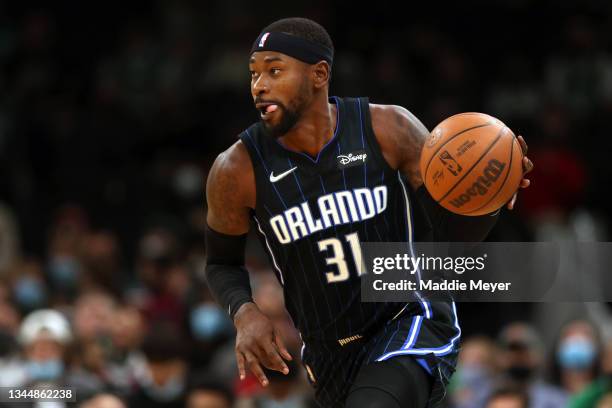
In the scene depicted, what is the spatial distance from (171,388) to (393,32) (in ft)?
28.4

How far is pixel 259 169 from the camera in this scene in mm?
5910

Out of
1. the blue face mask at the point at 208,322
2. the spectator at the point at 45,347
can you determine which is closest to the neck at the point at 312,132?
the spectator at the point at 45,347

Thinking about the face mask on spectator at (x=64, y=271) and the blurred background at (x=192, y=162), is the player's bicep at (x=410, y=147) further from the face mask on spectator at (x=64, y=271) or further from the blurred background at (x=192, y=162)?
the face mask on spectator at (x=64, y=271)

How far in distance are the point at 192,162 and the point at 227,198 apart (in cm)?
966

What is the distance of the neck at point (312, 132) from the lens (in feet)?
19.4

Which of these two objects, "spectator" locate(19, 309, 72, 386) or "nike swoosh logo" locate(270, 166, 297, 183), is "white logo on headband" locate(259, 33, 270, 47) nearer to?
"nike swoosh logo" locate(270, 166, 297, 183)

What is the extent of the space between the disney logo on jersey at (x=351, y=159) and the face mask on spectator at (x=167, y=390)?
3.37 meters

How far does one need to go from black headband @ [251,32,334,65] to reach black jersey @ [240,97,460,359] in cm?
43

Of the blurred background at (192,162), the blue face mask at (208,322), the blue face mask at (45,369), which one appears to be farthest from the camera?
the blue face mask at (208,322)

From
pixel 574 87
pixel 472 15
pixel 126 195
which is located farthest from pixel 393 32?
pixel 126 195

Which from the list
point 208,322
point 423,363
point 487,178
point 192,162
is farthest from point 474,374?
point 192,162

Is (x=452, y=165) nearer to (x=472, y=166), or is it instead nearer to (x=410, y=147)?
(x=472, y=166)

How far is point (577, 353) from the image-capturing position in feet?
29.0

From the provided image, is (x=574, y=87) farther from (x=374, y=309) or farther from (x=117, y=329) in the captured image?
(x=374, y=309)
